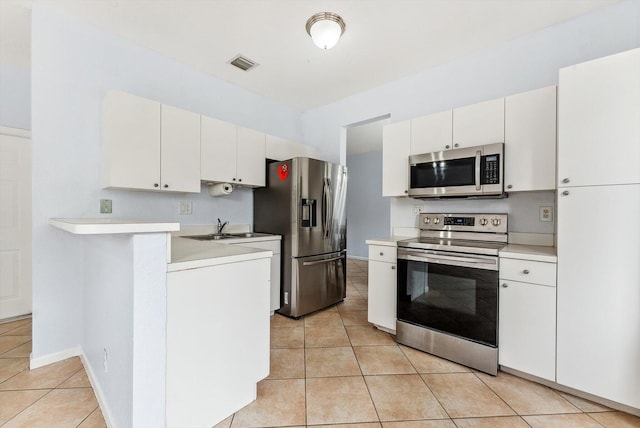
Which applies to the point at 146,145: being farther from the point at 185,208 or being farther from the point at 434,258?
the point at 434,258

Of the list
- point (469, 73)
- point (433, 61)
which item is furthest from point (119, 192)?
point (469, 73)

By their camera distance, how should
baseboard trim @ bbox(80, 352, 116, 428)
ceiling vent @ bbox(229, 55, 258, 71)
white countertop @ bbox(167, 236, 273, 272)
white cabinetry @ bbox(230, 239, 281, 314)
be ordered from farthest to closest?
white cabinetry @ bbox(230, 239, 281, 314)
ceiling vent @ bbox(229, 55, 258, 71)
baseboard trim @ bbox(80, 352, 116, 428)
white countertop @ bbox(167, 236, 273, 272)

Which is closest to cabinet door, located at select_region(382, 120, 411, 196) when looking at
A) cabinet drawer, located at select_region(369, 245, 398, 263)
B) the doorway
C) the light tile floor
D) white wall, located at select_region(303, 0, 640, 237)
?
white wall, located at select_region(303, 0, 640, 237)

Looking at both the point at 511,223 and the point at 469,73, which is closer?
the point at 511,223

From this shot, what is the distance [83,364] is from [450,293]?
273cm

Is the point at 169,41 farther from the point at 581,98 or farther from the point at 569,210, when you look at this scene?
the point at 569,210

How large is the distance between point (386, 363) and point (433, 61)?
2.77m

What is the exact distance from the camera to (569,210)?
163cm

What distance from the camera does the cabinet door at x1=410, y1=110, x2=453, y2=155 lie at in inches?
92.5

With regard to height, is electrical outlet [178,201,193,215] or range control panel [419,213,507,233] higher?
electrical outlet [178,201,193,215]

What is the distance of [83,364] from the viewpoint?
201 cm

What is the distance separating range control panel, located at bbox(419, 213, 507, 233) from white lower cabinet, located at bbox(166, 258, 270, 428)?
5.64 feet

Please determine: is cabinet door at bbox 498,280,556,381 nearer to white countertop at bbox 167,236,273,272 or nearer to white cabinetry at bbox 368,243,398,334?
white cabinetry at bbox 368,243,398,334

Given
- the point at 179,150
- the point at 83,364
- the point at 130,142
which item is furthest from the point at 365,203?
the point at 83,364
